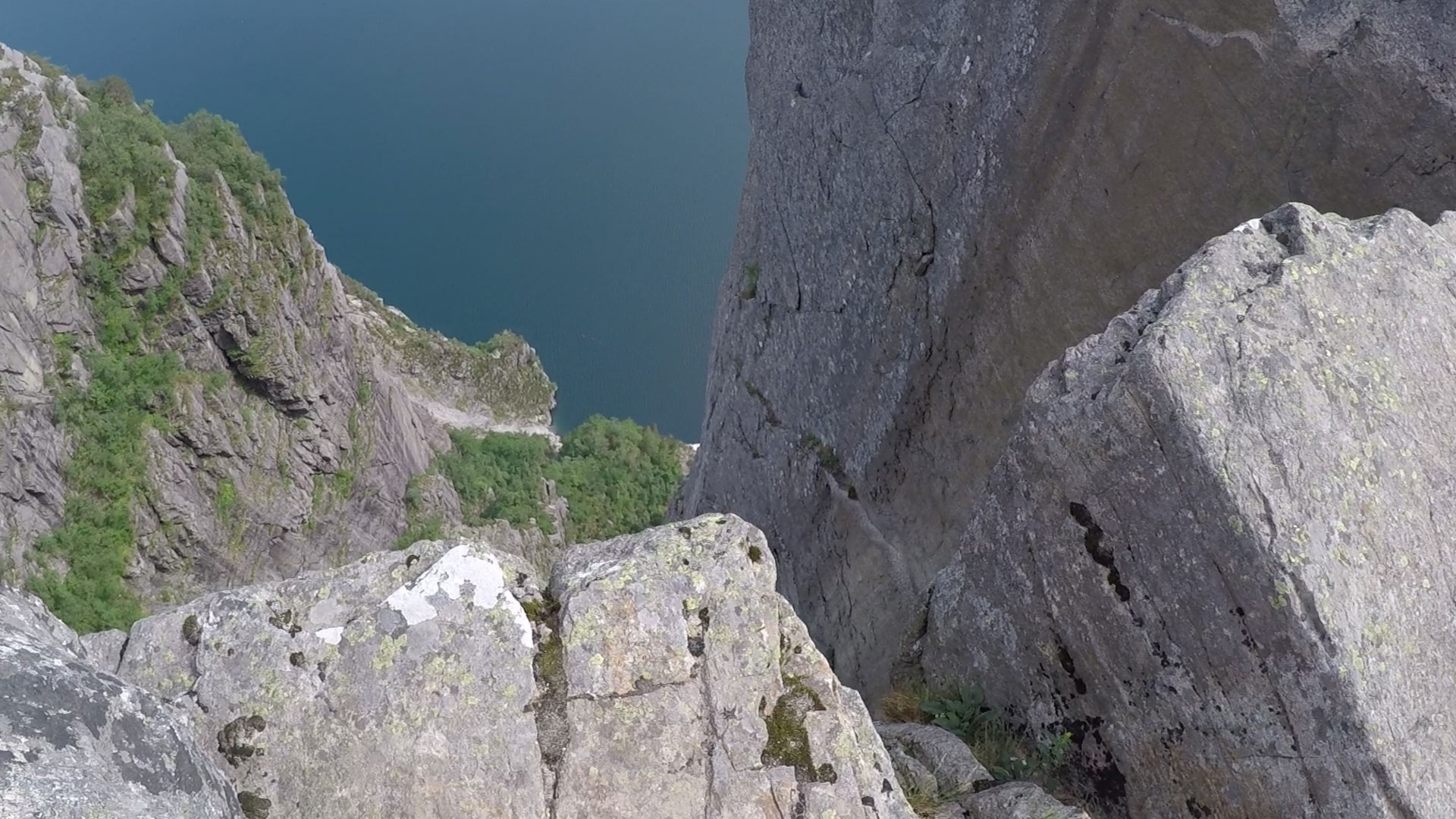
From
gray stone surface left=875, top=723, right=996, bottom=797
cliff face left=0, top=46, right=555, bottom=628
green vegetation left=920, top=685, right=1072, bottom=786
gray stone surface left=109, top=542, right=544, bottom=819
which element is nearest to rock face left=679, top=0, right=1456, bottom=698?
green vegetation left=920, top=685, right=1072, bottom=786

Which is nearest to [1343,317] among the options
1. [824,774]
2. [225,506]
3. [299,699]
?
[824,774]

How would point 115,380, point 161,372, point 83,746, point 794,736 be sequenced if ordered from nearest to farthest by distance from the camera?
point 83,746 < point 794,736 < point 115,380 < point 161,372

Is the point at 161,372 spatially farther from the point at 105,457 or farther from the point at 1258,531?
the point at 1258,531

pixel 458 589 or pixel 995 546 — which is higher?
pixel 995 546

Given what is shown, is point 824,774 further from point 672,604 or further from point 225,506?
point 225,506

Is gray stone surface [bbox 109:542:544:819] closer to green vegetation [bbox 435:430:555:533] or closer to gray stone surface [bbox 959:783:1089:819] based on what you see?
gray stone surface [bbox 959:783:1089:819]

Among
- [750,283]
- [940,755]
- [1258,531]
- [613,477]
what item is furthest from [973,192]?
[613,477]
